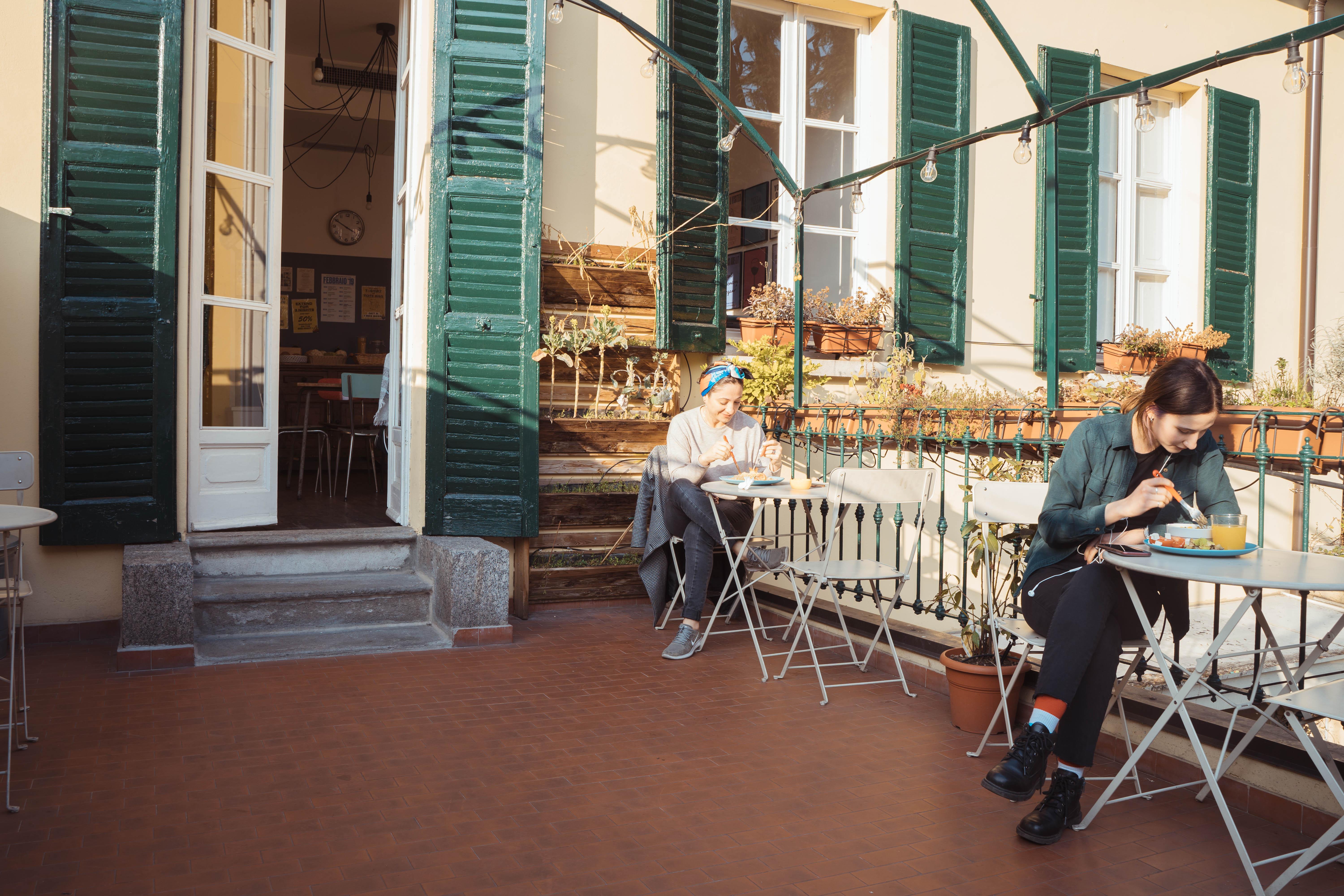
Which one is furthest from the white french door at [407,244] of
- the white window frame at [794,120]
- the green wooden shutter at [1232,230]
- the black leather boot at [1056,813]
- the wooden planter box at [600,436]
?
the green wooden shutter at [1232,230]

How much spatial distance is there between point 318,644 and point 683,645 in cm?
160

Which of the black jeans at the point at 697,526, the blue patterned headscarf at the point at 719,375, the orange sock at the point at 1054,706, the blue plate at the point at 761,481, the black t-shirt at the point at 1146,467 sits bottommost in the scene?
the orange sock at the point at 1054,706

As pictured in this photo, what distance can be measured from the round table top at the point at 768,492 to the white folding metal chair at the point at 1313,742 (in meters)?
2.03

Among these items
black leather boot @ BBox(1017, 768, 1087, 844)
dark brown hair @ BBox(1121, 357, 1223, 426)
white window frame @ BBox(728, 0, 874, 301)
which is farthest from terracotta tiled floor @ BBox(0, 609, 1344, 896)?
white window frame @ BBox(728, 0, 874, 301)

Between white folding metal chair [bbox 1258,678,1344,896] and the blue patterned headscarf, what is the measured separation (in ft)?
9.57

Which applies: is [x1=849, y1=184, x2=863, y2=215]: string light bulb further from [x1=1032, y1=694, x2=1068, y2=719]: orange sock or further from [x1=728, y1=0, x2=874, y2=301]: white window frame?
[x1=1032, y1=694, x2=1068, y2=719]: orange sock

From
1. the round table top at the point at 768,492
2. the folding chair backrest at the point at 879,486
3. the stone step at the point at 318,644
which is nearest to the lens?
the folding chair backrest at the point at 879,486

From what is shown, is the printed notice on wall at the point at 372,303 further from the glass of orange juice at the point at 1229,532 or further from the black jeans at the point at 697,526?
the glass of orange juice at the point at 1229,532

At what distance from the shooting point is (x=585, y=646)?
15.0 feet

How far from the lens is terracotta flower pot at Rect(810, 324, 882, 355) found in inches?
246

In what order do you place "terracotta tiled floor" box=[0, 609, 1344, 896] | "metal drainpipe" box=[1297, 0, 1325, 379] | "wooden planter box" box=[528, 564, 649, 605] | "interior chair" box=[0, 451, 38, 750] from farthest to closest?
1. "metal drainpipe" box=[1297, 0, 1325, 379]
2. "wooden planter box" box=[528, 564, 649, 605]
3. "interior chair" box=[0, 451, 38, 750]
4. "terracotta tiled floor" box=[0, 609, 1344, 896]

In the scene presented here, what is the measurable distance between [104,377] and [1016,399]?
17.3ft

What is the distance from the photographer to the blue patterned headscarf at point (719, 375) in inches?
189

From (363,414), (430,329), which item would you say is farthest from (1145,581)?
(363,414)
